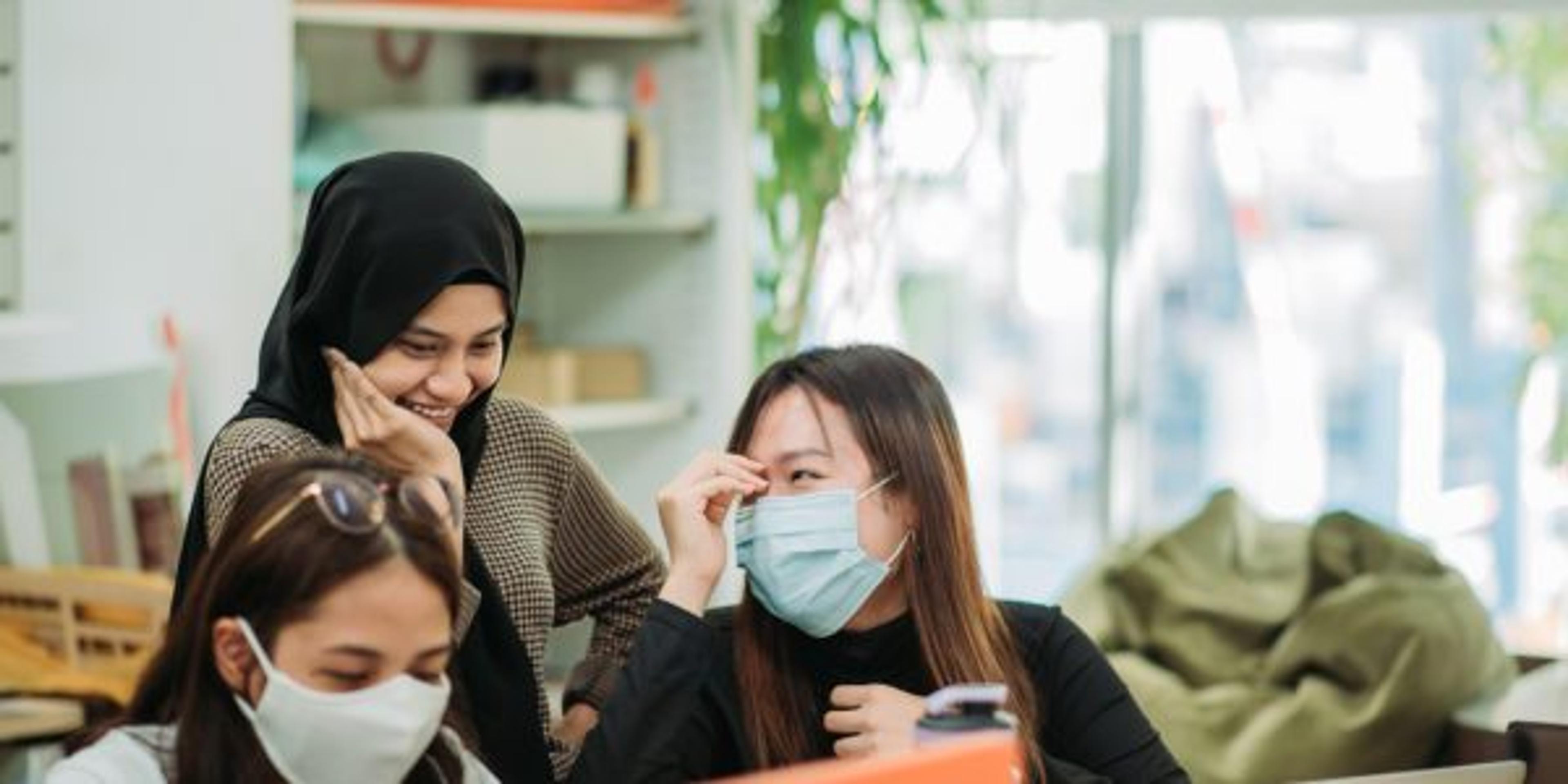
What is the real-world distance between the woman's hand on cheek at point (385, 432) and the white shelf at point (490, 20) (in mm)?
1994

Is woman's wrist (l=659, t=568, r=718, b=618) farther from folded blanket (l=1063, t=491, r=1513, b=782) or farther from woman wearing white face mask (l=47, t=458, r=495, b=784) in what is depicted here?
folded blanket (l=1063, t=491, r=1513, b=782)

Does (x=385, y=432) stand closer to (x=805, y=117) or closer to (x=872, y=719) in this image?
(x=872, y=719)

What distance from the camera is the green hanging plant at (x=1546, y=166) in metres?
5.34

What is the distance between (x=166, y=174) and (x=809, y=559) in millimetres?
1728

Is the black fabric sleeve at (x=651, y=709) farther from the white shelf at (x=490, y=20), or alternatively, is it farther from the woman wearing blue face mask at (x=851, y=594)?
the white shelf at (x=490, y=20)

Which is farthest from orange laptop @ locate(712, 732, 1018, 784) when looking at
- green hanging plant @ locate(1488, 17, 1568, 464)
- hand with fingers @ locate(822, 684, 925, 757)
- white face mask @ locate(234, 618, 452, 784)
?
green hanging plant @ locate(1488, 17, 1568, 464)

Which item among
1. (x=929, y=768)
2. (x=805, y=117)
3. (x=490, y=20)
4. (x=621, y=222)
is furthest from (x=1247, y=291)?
(x=929, y=768)

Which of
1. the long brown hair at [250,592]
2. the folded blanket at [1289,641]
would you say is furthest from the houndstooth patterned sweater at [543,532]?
the folded blanket at [1289,641]

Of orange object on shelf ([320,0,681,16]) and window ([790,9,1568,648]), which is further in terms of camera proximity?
window ([790,9,1568,648])

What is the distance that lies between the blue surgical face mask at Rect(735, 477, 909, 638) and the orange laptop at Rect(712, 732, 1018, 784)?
780 millimetres

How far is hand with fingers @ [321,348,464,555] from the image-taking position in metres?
2.22

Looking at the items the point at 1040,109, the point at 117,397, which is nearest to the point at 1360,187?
the point at 1040,109

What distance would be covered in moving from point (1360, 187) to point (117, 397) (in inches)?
117

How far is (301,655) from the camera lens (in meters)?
1.90
